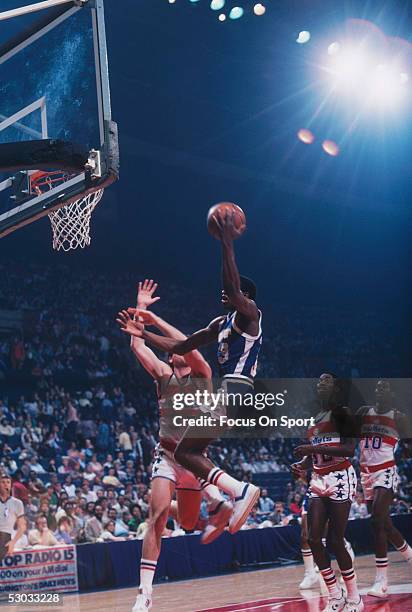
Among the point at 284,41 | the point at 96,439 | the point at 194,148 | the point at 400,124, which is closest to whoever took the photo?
the point at 96,439

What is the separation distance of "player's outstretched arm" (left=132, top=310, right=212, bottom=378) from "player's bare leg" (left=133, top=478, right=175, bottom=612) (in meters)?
0.90

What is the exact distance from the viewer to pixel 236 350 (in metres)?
5.49

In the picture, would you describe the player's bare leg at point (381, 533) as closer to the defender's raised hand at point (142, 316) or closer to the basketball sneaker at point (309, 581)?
the basketball sneaker at point (309, 581)

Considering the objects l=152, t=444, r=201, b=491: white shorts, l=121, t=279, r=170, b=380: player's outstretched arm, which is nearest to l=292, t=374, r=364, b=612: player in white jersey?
l=152, t=444, r=201, b=491: white shorts

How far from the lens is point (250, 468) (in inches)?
670

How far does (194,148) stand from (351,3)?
21.5 ft

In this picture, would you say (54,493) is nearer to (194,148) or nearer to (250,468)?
(250,468)

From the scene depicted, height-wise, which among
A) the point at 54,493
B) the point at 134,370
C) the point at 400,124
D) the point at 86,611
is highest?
the point at 400,124

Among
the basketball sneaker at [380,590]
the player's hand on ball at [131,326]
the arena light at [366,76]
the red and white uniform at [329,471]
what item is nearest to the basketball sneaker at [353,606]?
the red and white uniform at [329,471]

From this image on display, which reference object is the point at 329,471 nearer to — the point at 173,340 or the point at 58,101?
the point at 173,340

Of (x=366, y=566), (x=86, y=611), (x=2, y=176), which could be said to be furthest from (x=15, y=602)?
(x=366, y=566)

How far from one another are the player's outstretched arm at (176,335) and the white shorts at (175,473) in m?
0.70

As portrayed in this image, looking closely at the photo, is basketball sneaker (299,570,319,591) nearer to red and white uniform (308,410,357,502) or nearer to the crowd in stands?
the crowd in stands

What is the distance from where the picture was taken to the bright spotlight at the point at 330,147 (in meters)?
21.0
